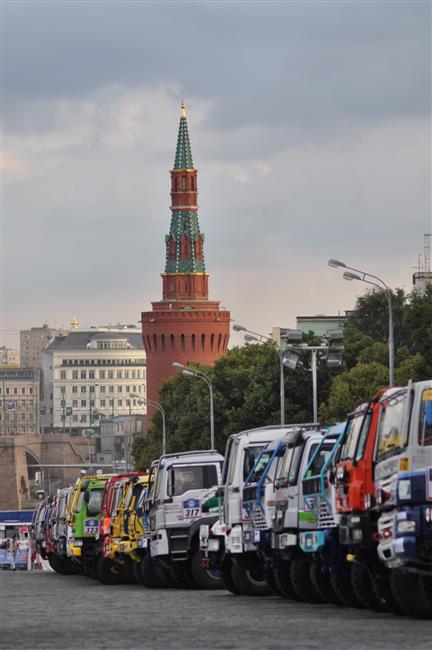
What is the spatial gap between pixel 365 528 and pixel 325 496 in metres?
2.91

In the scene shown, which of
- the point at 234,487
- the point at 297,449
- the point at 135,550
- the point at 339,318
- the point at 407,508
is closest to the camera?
the point at 407,508

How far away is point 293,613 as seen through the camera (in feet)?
87.7

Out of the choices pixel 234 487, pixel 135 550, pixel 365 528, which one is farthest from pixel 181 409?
pixel 365 528

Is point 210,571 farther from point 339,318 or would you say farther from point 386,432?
point 339,318

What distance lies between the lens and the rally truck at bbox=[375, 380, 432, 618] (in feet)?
76.2

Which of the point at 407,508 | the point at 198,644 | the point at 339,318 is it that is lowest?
the point at 198,644

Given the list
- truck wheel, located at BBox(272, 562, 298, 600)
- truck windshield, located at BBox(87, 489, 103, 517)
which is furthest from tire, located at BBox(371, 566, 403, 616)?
truck windshield, located at BBox(87, 489, 103, 517)

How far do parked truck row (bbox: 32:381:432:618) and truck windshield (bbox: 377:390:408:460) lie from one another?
0.07 feet

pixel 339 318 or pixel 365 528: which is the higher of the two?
pixel 339 318

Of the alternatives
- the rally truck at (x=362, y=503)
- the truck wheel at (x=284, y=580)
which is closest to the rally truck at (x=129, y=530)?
the truck wheel at (x=284, y=580)

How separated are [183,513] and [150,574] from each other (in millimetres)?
3017

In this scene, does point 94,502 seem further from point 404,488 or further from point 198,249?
point 198,249

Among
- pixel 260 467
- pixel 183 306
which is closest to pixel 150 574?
pixel 260 467

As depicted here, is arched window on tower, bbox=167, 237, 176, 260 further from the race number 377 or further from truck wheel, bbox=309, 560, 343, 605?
truck wheel, bbox=309, 560, 343, 605
